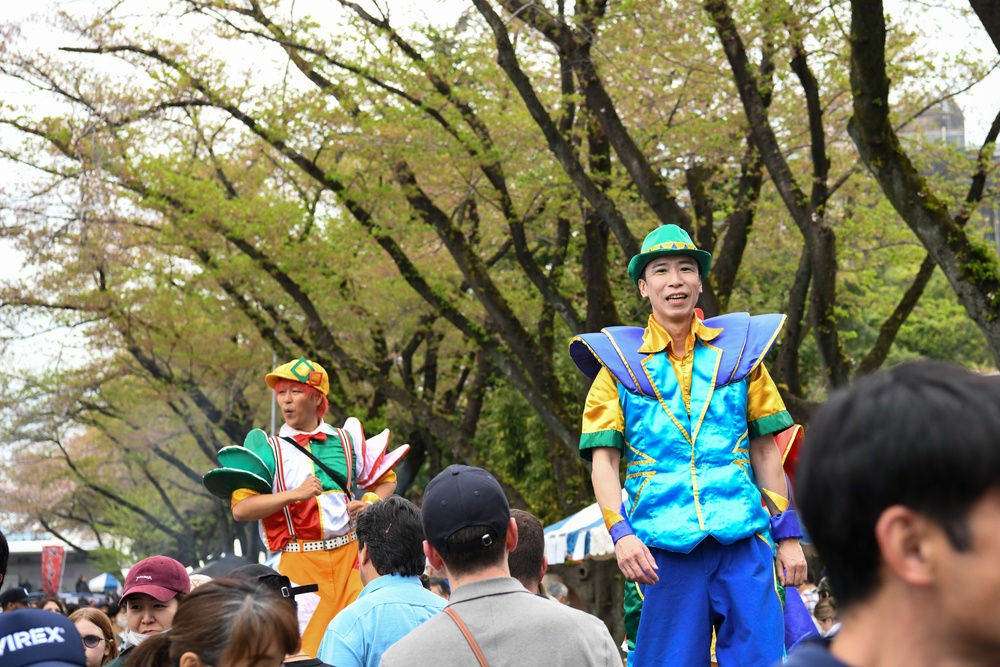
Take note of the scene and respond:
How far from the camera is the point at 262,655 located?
3.02 metres

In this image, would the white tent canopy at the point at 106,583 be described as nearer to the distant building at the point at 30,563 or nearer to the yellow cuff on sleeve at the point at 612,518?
the distant building at the point at 30,563

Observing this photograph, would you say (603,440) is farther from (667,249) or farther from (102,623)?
(102,623)

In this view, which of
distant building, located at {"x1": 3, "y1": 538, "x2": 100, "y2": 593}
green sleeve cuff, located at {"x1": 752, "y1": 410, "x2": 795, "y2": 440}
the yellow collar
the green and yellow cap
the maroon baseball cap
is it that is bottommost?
distant building, located at {"x1": 3, "y1": 538, "x2": 100, "y2": 593}

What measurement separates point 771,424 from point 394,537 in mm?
1527

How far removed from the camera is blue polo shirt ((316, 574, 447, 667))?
430cm

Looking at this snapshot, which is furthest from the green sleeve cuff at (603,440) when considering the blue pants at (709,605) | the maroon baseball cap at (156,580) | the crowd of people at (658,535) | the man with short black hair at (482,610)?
the maroon baseball cap at (156,580)

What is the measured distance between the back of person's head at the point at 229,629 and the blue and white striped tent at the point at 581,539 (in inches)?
356

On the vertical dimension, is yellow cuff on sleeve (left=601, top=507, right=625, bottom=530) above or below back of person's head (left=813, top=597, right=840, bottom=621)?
above

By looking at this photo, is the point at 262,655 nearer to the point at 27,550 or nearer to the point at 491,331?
the point at 491,331

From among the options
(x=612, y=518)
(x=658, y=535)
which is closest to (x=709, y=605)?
(x=658, y=535)

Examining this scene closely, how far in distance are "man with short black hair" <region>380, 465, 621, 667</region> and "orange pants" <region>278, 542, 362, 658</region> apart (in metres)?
3.10

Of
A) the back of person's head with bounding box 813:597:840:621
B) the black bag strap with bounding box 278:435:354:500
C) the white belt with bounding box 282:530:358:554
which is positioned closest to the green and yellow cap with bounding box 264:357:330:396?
the black bag strap with bounding box 278:435:354:500

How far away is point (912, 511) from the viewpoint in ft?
4.75

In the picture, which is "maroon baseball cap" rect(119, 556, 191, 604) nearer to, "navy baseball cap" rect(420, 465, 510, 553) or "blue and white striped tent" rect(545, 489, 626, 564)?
"navy baseball cap" rect(420, 465, 510, 553)
